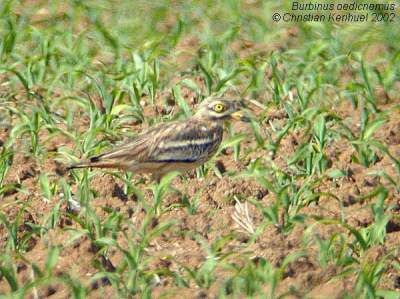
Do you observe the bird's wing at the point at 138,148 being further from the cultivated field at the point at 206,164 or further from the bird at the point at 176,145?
the cultivated field at the point at 206,164

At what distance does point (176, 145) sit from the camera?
10992 millimetres

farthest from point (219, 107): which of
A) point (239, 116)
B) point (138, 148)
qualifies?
point (138, 148)

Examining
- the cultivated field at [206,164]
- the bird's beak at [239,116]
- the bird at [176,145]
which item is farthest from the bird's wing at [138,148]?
the bird's beak at [239,116]

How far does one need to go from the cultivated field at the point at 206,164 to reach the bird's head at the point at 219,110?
158 mm

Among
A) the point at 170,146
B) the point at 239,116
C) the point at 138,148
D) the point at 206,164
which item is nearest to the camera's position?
the point at 138,148

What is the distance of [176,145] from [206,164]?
346 mm

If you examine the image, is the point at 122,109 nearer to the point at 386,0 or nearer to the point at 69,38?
the point at 69,38

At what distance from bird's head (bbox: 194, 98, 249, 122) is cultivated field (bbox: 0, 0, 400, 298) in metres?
0.16

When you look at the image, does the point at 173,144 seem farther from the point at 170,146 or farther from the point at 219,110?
the point at 219,110

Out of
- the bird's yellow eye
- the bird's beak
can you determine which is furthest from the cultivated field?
the bird's yellow eye

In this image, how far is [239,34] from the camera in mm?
13500

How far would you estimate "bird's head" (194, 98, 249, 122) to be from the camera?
37.0 ft

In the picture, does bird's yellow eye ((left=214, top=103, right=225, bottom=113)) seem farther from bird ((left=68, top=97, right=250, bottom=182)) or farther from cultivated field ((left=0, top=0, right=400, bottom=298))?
cultivated field ((left=0, top=0, right=400, bottom=298))

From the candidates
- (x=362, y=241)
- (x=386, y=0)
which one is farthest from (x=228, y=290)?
(x=386, y=0)
